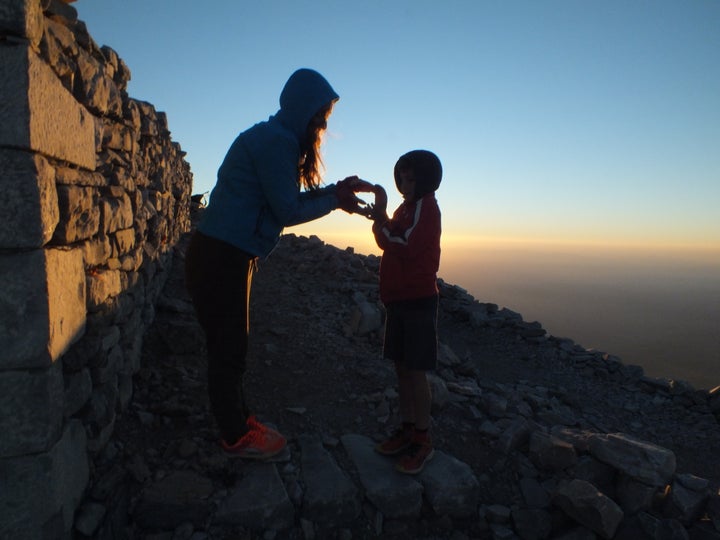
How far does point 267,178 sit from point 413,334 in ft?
4.34

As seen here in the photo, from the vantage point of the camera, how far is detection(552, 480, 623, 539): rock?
10.3 feet

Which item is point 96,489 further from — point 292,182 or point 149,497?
point 292,182

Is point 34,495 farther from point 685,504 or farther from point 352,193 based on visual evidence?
point 685,504

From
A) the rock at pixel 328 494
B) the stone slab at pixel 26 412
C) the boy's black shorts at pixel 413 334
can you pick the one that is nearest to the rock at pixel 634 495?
the boy's black shorts at pixel 413 334

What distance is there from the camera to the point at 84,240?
109 inches

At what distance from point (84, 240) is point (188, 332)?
71.5 inches

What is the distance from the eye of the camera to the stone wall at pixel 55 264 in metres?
2.02

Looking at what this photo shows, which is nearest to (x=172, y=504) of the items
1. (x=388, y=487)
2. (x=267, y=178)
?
(x=388, y=487)

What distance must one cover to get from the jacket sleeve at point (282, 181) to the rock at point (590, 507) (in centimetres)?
254

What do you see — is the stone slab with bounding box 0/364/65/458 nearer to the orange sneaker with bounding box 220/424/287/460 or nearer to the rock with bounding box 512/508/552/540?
the orange sneaker with bounding box 220/424/287/460

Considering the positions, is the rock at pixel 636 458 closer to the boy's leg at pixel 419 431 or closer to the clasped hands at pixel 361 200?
the boy's leg at pixel 419 431

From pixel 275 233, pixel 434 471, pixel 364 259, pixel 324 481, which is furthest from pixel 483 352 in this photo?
pixel 275 233

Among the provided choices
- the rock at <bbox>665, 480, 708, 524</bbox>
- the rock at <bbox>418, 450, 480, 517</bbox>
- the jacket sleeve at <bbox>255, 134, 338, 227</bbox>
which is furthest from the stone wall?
the rock at <bbox>665, 480, 708, 524</bbox>

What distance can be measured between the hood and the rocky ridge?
2144mm
